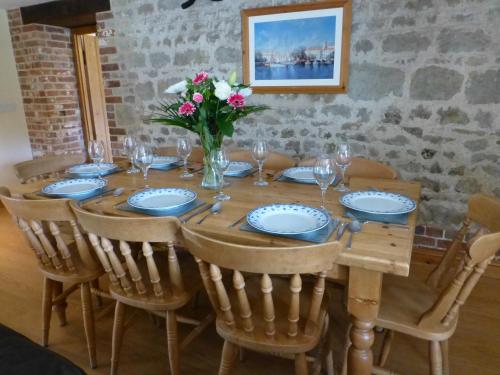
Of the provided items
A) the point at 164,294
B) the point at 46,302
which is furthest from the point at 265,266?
the point at 46,302

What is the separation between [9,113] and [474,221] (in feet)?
15.0

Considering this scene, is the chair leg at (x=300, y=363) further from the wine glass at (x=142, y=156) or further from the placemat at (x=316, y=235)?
the wine glass at (x=142, y=156)

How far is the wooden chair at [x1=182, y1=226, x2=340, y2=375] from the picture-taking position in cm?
104

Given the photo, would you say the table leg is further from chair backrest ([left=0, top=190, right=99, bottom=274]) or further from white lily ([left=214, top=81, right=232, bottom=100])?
chair backrest ([left=0, top=190, right=99, bottom=274])

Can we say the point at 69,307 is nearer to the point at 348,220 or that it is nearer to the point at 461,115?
the point at 348,220

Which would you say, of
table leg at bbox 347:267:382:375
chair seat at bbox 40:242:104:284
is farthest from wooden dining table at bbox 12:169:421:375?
chair seat at bbox 40:242:104:284

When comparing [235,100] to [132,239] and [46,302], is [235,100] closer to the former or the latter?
[132,239]

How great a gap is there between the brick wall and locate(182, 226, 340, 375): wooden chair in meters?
3.55

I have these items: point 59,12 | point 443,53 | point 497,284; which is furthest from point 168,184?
point 59,12

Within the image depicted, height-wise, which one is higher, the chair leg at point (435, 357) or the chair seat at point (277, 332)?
the chair seat at point (277, 332)

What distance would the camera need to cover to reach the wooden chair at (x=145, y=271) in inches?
50.7

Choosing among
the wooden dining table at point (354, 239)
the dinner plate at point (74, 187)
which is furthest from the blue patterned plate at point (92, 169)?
the wooden dining table at point (354, 239)

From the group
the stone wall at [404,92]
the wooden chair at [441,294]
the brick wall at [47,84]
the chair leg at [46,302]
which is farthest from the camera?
the brick wall at [47,84]

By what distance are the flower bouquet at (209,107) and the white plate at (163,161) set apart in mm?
586
